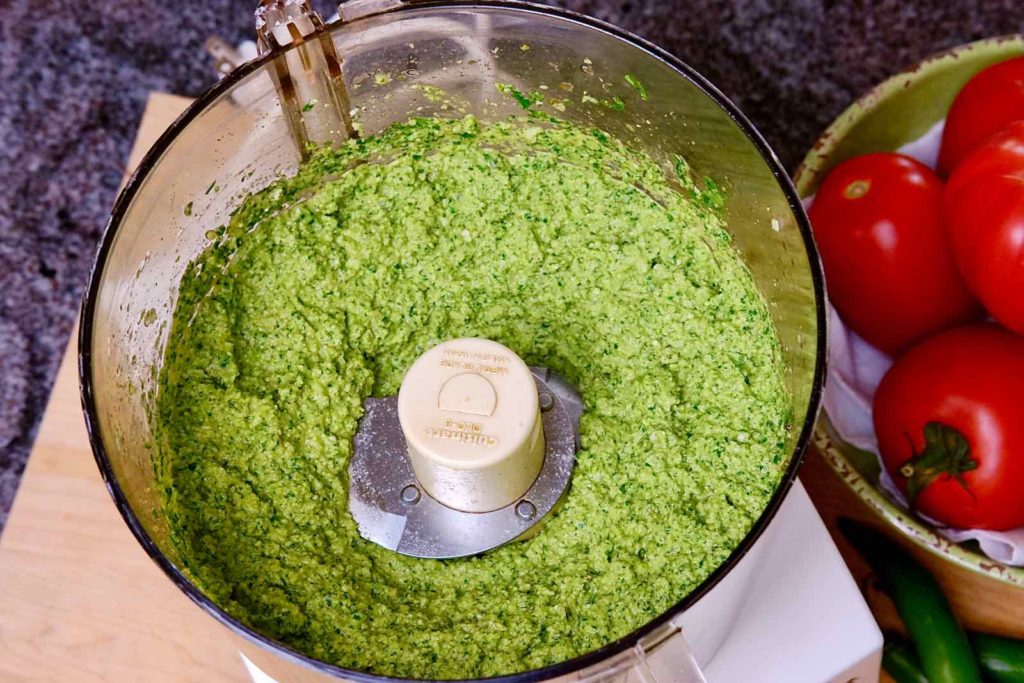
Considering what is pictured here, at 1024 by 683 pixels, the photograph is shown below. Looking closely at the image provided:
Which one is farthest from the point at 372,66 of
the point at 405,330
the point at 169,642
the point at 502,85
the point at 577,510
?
the point at 169,642

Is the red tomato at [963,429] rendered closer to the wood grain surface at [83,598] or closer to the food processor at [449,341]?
the food processor at [449,341]

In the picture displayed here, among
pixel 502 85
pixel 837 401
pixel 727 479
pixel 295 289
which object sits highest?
pixel 502 85

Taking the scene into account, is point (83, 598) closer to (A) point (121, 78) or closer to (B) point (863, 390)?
(B) point (863, 390)

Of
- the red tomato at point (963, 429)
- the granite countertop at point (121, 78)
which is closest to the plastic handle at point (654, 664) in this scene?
the red tomato at point (963, 429)

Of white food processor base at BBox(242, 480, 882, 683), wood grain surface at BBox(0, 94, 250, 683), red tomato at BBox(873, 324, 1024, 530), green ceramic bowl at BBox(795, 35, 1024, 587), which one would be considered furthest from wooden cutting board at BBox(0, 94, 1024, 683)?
green ceramic bowl at BBox(795, 35, 1024, 587)

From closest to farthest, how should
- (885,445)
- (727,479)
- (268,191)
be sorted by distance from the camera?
(727,479) < (268,191) < (885,445)

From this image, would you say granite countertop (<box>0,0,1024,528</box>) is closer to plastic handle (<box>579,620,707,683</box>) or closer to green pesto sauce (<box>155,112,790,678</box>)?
green pesto sauce (<box>155,112,790,678</box>)

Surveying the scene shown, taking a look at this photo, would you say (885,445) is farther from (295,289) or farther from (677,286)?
(295,289)
